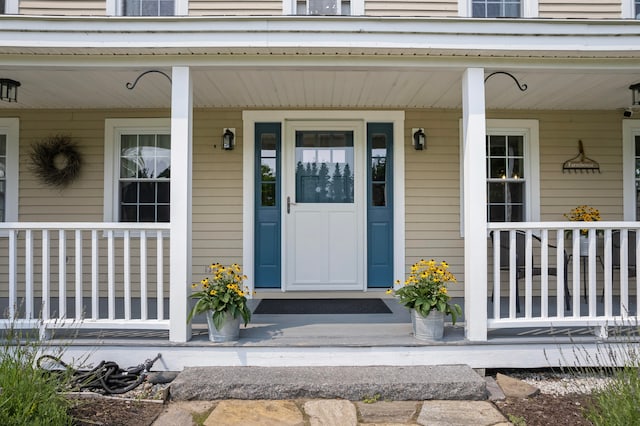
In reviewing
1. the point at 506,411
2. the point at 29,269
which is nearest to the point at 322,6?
the point at 29,269

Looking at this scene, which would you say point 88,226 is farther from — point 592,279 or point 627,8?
point 627,8

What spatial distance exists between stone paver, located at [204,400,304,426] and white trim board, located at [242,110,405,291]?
2.01 metres

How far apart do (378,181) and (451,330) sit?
6.23ft

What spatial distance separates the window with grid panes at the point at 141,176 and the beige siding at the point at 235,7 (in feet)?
4.49

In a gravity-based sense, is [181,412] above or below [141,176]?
below

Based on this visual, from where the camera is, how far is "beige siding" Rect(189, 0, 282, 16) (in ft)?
14.0

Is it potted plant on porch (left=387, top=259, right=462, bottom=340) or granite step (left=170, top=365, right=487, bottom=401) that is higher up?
potted plant on porch (left=387, top=259, right=462, bottom=340)

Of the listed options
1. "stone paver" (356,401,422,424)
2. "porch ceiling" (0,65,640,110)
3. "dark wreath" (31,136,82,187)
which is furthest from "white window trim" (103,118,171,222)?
"stone paver" (356,401,422,424)

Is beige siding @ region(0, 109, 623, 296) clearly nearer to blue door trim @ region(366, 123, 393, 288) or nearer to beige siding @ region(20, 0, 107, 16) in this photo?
blue door trim @ region(366, 123, 393, 288)

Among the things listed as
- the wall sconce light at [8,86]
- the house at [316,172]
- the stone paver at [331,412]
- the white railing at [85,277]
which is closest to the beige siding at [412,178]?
the house at [316,172]

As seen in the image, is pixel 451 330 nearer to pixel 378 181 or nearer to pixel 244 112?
pixel 378 181

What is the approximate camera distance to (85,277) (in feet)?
15.0

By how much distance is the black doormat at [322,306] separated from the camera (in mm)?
3914

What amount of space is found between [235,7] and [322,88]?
4.52ft
